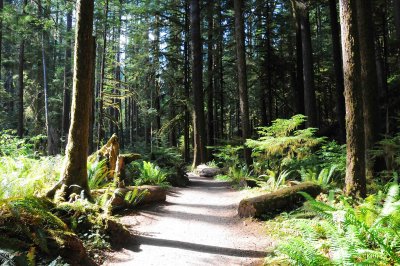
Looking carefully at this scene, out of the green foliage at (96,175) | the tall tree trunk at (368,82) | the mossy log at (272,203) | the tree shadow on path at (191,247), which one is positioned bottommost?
the tree shadow on path at (191,247)

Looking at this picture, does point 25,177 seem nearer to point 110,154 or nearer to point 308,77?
point 110,154

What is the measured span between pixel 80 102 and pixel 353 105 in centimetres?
546

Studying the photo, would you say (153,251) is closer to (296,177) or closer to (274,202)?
(274,202)

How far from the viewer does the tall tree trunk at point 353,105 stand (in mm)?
6406

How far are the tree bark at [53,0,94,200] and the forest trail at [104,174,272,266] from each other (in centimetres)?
143

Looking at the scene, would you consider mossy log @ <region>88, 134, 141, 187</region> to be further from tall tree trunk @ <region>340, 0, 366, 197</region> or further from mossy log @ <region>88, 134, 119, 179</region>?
tall tree trunk @ <region>340, 0, 366, 197</region>

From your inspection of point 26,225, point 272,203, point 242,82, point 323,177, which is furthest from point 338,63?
point 26,225

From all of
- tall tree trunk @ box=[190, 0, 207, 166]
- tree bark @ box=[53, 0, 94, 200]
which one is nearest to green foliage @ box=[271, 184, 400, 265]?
tree bark @ box=[53, 0, 94, 200]

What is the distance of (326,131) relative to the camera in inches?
779

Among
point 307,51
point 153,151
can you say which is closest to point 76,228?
point 153,151

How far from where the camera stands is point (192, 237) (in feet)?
20.7

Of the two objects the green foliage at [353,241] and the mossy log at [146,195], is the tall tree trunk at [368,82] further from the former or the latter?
the mossy log at [146,195]

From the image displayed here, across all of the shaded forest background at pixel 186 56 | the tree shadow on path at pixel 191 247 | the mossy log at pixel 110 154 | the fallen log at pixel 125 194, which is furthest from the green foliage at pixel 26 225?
the shaded forest background at pixel 186 56

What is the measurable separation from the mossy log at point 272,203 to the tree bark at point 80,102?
3.50 m
